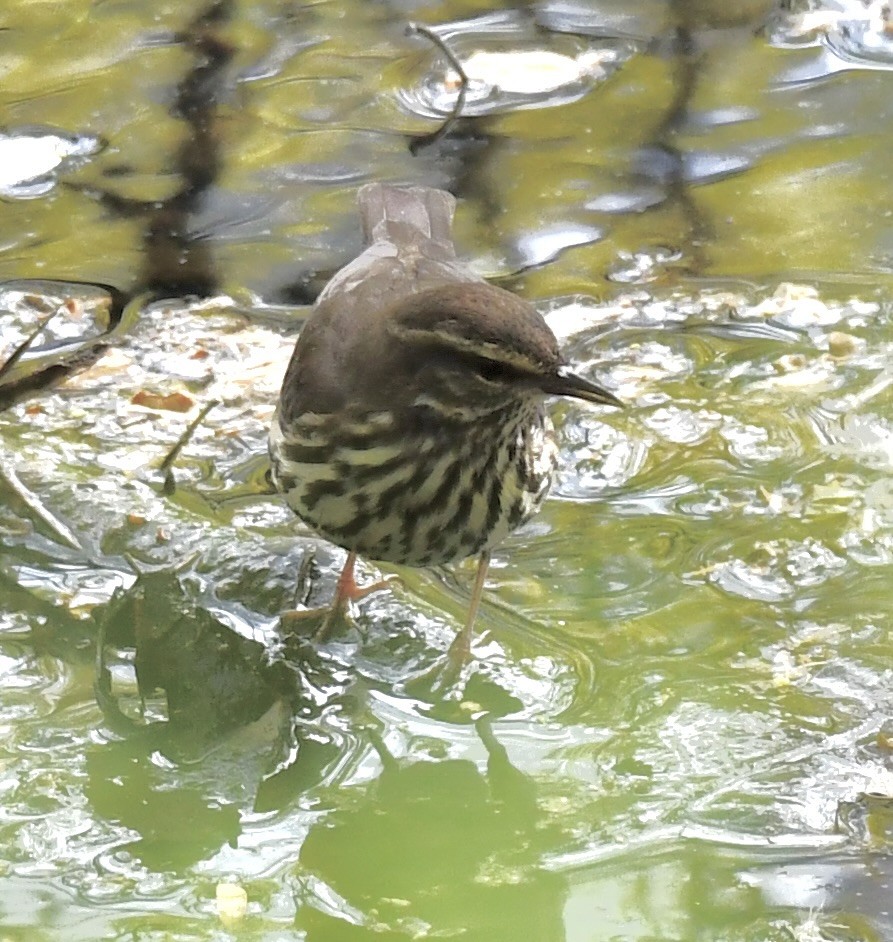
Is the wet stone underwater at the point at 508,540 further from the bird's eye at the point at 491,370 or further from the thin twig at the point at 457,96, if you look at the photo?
the bird's eye at the point at 491,370

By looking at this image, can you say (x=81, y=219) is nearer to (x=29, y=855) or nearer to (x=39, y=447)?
(x=39, y=447)

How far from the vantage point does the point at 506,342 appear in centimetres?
319

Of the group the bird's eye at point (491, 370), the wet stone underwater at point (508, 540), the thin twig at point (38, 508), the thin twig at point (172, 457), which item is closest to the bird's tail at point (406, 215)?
the wet stone underwater at point (508, 540)

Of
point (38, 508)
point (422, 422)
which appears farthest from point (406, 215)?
point (38, 508)

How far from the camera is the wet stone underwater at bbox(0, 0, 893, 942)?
312 cm

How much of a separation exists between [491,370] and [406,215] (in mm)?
1350

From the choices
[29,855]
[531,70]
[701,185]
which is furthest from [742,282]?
[29,855]

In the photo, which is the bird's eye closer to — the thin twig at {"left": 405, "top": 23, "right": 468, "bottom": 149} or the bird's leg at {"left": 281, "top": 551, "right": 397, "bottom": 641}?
the bird's leg at {"left": 281, "top": 551, "right": 397, "bottom": 641}

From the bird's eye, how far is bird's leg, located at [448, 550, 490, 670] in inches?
23.0

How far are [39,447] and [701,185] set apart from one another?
8.71 feet

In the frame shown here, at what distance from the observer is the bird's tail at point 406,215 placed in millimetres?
4422

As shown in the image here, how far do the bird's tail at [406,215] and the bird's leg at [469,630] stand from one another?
0.98 meters

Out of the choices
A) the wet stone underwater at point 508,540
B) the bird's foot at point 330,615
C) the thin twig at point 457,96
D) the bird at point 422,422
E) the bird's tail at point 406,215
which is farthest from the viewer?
the thin twig at point 457,96

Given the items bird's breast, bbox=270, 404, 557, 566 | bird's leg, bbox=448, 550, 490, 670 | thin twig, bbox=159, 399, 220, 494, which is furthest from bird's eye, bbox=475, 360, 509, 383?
thin twig, bbox=159, 399, 220, 494
